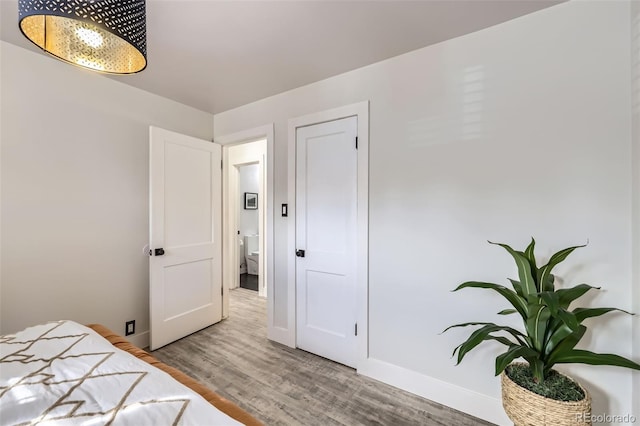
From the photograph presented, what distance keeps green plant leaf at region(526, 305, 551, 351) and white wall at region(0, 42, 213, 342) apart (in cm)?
299

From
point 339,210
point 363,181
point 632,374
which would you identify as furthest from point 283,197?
point 632,374

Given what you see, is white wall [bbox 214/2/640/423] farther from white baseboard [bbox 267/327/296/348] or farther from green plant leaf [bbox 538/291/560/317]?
white baseboard [bbox 267/327/296/348]

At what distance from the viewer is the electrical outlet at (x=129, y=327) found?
2375 mm

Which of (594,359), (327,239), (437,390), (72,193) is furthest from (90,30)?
(437,390)

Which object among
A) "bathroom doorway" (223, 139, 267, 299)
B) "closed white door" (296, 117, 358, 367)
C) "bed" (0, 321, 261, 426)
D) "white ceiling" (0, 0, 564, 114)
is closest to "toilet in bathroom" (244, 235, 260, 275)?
"bathroom doorway" (223, 139, 267, 299)

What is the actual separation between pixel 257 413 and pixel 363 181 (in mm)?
1750

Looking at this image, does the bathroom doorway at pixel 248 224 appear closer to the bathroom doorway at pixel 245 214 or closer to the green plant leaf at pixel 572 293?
the bathroom doorway at pixel 245 214

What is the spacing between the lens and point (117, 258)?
2.32m

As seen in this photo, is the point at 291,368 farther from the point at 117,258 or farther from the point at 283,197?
the point at 117,258

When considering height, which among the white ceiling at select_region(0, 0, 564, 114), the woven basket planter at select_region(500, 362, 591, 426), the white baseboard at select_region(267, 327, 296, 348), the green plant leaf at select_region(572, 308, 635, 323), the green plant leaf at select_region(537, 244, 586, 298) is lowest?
the white baseboard at select_region(267, 327, 296, 348)

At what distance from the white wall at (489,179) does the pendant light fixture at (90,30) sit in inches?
58.4

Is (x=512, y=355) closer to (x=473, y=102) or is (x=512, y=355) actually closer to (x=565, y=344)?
(x=565, y=344)

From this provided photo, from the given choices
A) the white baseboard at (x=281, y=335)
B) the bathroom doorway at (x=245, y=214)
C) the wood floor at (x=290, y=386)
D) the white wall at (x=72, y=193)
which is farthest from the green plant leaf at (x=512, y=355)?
the white wall at (x=72, y=193)

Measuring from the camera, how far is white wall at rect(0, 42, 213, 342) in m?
1.80
